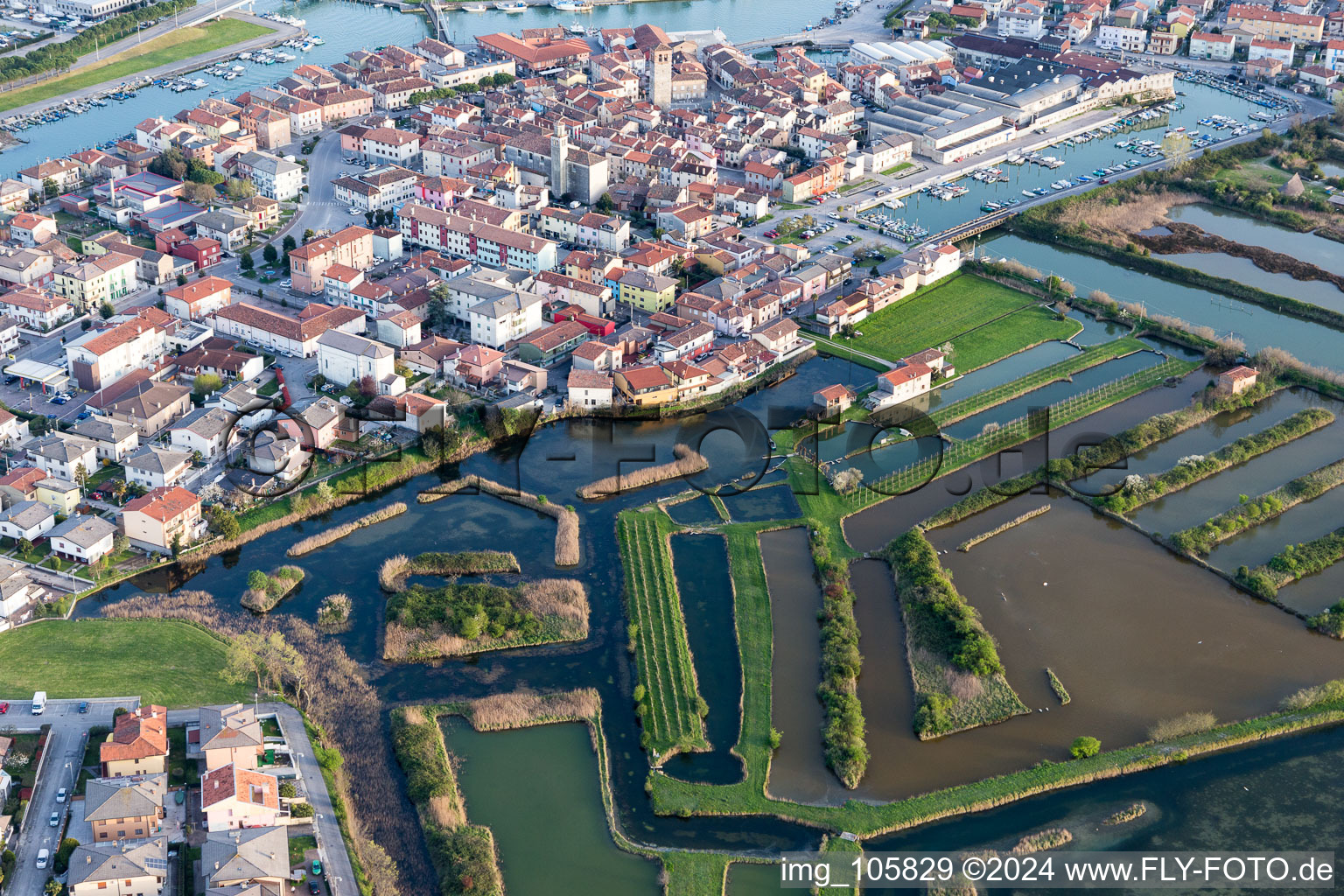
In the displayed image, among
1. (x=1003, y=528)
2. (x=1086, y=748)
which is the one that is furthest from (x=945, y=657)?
(x=1003, y=528)

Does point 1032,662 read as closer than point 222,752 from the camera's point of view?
No

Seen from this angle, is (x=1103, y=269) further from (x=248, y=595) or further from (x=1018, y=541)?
(x=248, y=595)

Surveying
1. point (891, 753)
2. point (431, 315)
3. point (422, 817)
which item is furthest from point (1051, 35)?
point (422, 817)

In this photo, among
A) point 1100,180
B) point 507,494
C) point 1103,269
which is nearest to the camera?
point 507,494

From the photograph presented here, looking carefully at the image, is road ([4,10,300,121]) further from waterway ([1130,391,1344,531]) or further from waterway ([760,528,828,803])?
waterway ([1130,391,1344,531])

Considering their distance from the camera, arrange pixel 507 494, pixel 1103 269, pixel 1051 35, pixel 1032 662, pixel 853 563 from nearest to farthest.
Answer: pixel 1032 662, pixel 853 563, pixel 507 494, pixel 1103 269, pixel 1051 35

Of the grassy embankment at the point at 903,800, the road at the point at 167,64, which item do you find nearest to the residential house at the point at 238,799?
the grassy embankment at the point at 903,800
